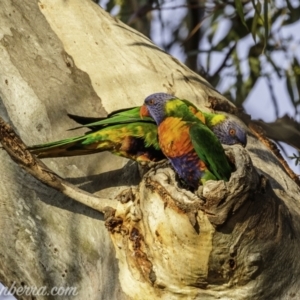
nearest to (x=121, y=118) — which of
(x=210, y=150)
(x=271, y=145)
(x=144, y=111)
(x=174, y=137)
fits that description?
(x=144, y=111)

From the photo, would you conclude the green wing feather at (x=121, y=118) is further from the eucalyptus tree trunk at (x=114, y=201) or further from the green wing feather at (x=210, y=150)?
the green wing feather at (x=210, y=150)

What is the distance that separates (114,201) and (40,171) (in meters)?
0.26

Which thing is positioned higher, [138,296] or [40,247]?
[40,247]

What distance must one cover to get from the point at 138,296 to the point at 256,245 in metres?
0.42

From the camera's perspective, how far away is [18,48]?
2670 mm

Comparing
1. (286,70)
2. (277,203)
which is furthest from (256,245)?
(286,70)

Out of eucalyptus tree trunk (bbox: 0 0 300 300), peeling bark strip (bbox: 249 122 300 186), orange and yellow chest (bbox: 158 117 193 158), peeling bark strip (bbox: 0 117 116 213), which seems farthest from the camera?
peeling bark strip (bbox: 249 122 300 186)

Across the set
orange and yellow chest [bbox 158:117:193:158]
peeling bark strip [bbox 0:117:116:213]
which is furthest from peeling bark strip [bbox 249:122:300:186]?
peeling bark strip [bbox 0:117:116:213]

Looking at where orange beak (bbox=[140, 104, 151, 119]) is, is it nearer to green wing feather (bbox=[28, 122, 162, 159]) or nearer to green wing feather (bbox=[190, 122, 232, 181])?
green wing feather (bbox=[28, 122, 162, 159])

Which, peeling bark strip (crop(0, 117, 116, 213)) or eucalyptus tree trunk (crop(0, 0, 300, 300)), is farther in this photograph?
peeling bark strip (crop(0, 117, 116, 213))

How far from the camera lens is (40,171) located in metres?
2.29

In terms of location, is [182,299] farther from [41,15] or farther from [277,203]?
[41,15]

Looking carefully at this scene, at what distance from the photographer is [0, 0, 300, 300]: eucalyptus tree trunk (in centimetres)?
199

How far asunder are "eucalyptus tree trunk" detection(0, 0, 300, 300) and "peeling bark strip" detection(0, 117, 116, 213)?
0.08m
